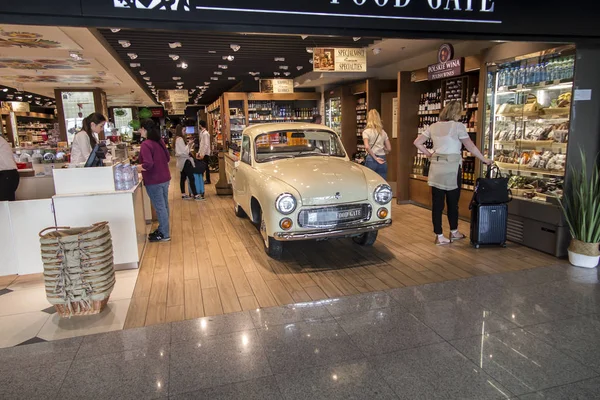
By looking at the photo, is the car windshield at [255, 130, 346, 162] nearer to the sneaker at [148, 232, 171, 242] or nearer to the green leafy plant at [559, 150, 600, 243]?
the sneaker at [148, 232, 171, 242]

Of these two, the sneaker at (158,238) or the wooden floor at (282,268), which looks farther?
the sneaker at (158,238)

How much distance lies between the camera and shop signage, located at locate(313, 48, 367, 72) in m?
7.38

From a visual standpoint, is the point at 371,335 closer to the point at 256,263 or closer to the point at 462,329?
the point at 462,329

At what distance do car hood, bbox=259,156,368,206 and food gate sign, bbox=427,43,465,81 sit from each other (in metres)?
2.61

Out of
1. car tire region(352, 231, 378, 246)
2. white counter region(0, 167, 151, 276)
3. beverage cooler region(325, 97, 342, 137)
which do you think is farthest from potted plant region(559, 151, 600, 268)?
beverage cooler region(325, 97, 342, 137)


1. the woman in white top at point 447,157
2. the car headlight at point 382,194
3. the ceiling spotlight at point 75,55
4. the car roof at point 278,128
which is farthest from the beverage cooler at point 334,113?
the car headlight at point 382,194

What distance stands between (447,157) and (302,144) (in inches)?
78.2

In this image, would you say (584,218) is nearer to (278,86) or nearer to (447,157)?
(447,157)

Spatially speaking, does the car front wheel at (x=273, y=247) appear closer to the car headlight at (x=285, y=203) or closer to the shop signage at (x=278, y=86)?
the car headlight at (x=285, y=203)

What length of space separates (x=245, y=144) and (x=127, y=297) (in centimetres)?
298

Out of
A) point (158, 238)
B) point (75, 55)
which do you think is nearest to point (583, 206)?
point (158, 238)

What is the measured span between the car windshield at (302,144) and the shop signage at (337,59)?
7.13ft

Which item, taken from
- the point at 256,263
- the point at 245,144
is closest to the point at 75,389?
the point at 256,263

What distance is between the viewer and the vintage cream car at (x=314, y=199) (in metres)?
4.34
